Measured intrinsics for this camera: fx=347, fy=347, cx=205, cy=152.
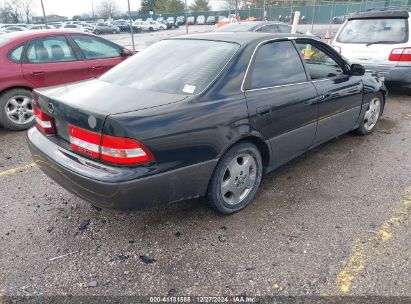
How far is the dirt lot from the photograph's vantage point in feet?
7.63

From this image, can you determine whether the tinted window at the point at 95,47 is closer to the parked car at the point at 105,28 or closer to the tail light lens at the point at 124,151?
the tail light lens at the point at 124,151

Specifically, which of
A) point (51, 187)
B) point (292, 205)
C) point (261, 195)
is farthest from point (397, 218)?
point (51, 187)

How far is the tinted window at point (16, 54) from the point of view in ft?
17.0

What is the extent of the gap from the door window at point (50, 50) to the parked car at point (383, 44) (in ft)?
17.2

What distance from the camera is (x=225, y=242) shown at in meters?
2.73

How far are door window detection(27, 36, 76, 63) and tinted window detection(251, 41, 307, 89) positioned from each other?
3800mm

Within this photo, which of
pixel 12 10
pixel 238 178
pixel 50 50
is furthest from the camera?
pixel 12 10

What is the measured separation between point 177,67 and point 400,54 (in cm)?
520

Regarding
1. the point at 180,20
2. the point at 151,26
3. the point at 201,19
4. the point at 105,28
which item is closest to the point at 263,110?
the point at 105,28

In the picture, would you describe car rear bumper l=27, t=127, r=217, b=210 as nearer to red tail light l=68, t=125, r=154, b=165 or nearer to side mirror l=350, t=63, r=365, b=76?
red tail light l=68, t=125, r=154, b=165

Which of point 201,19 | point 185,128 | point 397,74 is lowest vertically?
point 397,74

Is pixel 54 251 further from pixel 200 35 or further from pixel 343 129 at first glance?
pixel 343 129

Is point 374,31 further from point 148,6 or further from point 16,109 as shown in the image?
point 148,6

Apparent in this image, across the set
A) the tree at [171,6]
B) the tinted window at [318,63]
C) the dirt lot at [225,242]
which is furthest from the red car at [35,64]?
the tree at [171,6]
